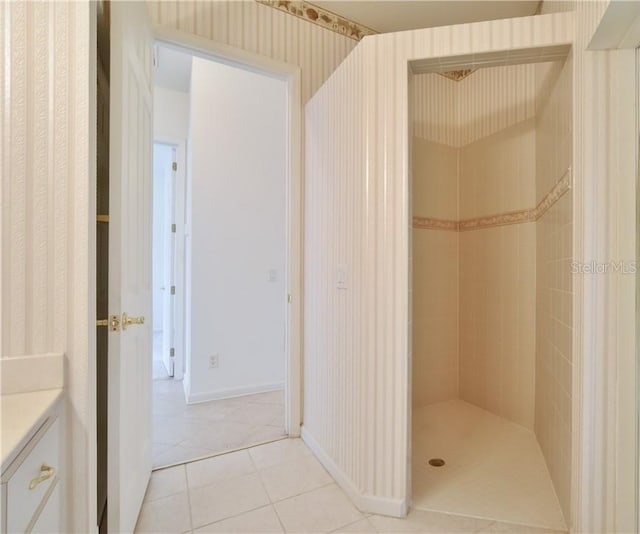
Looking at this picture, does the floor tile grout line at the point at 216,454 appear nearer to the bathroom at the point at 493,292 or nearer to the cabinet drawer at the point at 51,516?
the bathroom at the point at 493,292

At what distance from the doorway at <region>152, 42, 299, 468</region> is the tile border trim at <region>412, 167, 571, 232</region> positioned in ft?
4.23

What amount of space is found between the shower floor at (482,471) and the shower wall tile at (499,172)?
5.07 ft

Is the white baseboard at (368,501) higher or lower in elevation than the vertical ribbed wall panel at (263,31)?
lower

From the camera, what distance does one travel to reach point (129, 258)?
1284 mm

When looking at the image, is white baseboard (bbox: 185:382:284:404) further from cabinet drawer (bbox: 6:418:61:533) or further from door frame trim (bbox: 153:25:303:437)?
cabinet drawer (bbox: 6:418:61:533)

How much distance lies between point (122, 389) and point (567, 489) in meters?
1.84

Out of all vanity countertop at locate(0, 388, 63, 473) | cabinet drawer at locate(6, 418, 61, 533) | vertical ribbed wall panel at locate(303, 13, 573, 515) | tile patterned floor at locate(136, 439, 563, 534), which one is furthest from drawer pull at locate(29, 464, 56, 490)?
vertical ribbed wall panel at locate(303, 13, 573, 515)

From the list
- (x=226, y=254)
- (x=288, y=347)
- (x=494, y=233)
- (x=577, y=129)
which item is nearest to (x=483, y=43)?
(x=577, y=129)

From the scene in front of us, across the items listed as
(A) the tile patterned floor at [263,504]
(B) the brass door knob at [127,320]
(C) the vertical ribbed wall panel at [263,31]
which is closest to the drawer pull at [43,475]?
(B) the brass door knob at [127,320]

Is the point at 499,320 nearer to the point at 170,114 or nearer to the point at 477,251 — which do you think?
the point at 477,251

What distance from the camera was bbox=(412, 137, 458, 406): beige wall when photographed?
8.77ft

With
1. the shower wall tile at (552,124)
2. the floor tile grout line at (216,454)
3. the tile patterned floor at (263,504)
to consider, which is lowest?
the floor tile grout line at (216,454)

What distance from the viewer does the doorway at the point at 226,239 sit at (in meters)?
2.87

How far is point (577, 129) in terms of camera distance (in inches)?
51.8
